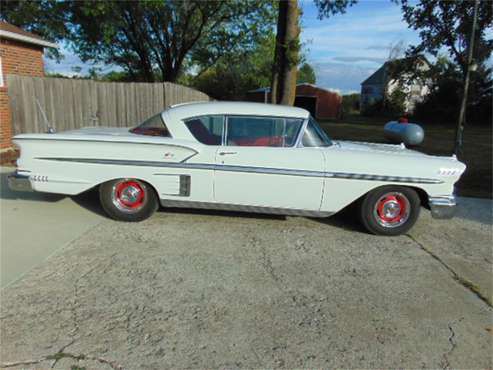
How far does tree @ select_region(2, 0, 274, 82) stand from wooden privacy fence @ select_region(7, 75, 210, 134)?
26.8 feet

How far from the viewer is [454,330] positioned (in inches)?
105

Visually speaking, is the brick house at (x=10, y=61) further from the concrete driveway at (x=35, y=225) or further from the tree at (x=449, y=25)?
the tree at (x=449, y=25)

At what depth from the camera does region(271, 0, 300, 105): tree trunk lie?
8156mm

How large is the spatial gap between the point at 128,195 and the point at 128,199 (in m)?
0.05

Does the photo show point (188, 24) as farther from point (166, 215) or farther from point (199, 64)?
point (166, 215)

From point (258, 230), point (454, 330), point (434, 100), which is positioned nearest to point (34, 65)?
point (258, 230)

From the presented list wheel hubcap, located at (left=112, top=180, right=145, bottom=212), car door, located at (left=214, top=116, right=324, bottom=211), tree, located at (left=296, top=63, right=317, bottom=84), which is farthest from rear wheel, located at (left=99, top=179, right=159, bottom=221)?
tree, located at (left=296, top=63, right=317, bottom=84)

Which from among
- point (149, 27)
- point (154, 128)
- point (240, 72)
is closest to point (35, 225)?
point (154, 128)

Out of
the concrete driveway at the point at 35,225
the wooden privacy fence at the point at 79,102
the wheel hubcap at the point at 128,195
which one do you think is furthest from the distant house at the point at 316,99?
the wheel hubcap at the point at 128,195

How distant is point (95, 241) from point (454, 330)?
11.5ft

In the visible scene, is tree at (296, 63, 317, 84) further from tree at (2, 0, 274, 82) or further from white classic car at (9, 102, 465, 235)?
white classic car at (9, 102, 465, 235)

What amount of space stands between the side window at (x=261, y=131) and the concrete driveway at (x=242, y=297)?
42.9 inches

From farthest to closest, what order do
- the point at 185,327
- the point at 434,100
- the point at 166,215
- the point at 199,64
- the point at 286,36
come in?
the point at 434,100 → the point at 199,64 → the point at 286,36 → the point at 166,215 → the point at 185,327

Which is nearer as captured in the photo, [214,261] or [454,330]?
[454,330]
